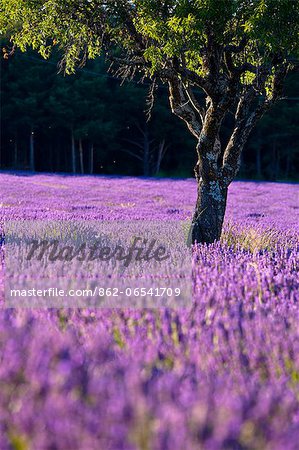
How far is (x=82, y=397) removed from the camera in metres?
1.79

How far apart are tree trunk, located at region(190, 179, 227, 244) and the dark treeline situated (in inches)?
1438

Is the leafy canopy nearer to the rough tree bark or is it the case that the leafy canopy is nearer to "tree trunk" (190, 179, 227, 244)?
the rough tree bark

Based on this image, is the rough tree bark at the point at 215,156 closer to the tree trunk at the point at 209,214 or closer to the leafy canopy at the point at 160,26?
the tree trunk at the point at 209,214

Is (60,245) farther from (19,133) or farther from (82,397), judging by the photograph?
(19,133)

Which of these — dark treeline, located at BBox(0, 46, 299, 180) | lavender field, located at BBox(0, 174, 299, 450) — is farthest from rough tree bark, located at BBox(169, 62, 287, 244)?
dark treeline, located at BBox(0, 46, 299, 180)

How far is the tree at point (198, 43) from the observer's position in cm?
655

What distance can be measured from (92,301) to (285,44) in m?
4.79

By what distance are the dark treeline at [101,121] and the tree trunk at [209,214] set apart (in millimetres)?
36529

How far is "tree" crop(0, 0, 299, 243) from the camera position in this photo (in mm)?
6555

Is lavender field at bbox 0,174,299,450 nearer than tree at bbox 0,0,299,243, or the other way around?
lavender field at bbox 0,174,299,450

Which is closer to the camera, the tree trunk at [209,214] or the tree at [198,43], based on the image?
the tree at [198,43]

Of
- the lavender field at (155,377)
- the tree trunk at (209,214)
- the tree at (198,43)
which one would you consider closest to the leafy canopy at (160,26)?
the tree at (198,43)

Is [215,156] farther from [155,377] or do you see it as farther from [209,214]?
[155,377]

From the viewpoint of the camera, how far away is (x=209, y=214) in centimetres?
774
